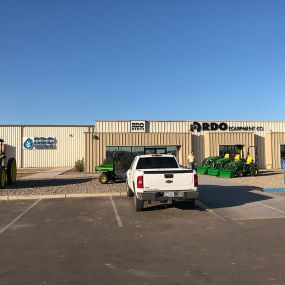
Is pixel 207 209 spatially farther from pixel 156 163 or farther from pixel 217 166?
pixel 217 166

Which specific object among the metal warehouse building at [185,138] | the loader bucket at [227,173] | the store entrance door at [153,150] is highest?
the metal warehouse building at [185,138]

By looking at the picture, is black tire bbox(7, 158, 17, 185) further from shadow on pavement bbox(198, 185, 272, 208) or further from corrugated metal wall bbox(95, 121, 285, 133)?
corrugated metal wall bbox(95, 121, 285, 133)

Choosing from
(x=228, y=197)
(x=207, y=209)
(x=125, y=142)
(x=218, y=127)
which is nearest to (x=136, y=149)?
(x=125, y=142)

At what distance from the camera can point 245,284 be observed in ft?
16.6

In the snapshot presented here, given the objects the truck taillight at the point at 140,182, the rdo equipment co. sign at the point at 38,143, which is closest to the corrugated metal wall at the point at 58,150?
the rdo equipment co. sign at the point at 38,143

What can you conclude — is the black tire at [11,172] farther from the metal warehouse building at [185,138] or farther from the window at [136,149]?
the window at [136,149]

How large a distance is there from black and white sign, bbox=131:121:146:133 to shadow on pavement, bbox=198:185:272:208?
60.6ft

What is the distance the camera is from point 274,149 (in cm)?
3572

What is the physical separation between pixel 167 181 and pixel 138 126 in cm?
2390

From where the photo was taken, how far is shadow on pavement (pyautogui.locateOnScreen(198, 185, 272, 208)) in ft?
42.2

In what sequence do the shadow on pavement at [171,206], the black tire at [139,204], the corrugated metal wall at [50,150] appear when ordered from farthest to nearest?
the corrugated metal wall at [50,150] → the shadow on pavement at [171,206] → the black tire at [139,204]

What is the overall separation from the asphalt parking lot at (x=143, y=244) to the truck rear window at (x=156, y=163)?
1539 mm

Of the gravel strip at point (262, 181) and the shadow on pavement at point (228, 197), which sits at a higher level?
the gravel strip at point (262, 181)

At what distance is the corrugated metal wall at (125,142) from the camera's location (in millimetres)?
32906
